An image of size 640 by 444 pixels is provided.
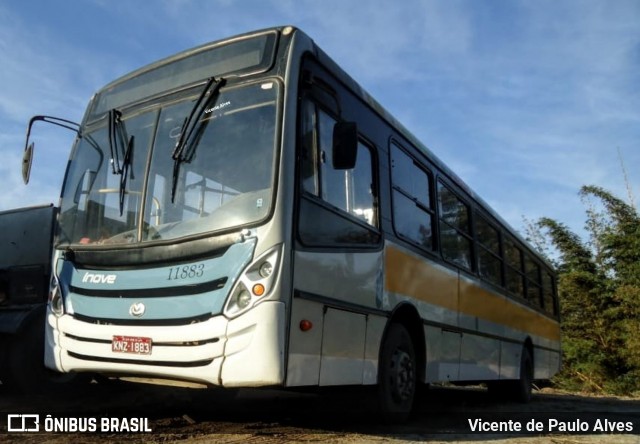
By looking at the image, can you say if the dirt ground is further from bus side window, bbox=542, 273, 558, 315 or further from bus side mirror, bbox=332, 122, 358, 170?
bus side window, bbox=542, 273, 558, 315

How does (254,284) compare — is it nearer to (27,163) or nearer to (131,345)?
(131,345)

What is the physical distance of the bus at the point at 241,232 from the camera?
4.17 metres

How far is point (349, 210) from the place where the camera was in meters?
5.20

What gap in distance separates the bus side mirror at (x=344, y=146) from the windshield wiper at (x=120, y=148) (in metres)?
1.74

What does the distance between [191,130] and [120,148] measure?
852mm

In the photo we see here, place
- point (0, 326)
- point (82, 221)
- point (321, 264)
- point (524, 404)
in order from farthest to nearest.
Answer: point (524, 404) → point (0, 326) → point (82, 221) → point (321, 264)

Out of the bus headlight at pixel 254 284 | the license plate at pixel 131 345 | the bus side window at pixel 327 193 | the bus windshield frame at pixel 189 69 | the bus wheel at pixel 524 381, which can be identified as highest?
the bus windshield frame at pixel 189 69

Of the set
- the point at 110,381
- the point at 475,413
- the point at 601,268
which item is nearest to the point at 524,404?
the point at 475,413

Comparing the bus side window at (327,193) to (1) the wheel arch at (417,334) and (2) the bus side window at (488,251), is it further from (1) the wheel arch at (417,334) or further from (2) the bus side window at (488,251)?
(2) the bus side window at (488,251)

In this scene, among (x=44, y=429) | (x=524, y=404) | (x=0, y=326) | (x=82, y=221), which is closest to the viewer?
(x=44, y=429)

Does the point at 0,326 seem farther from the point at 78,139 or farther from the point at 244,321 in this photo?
the point at 244,321

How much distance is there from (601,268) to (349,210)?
2523cm

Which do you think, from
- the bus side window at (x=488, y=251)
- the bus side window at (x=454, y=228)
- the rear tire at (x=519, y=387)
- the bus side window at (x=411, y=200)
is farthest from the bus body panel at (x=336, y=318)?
the rear tire at (x=519, y=387)

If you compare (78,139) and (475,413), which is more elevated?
(78,139)
